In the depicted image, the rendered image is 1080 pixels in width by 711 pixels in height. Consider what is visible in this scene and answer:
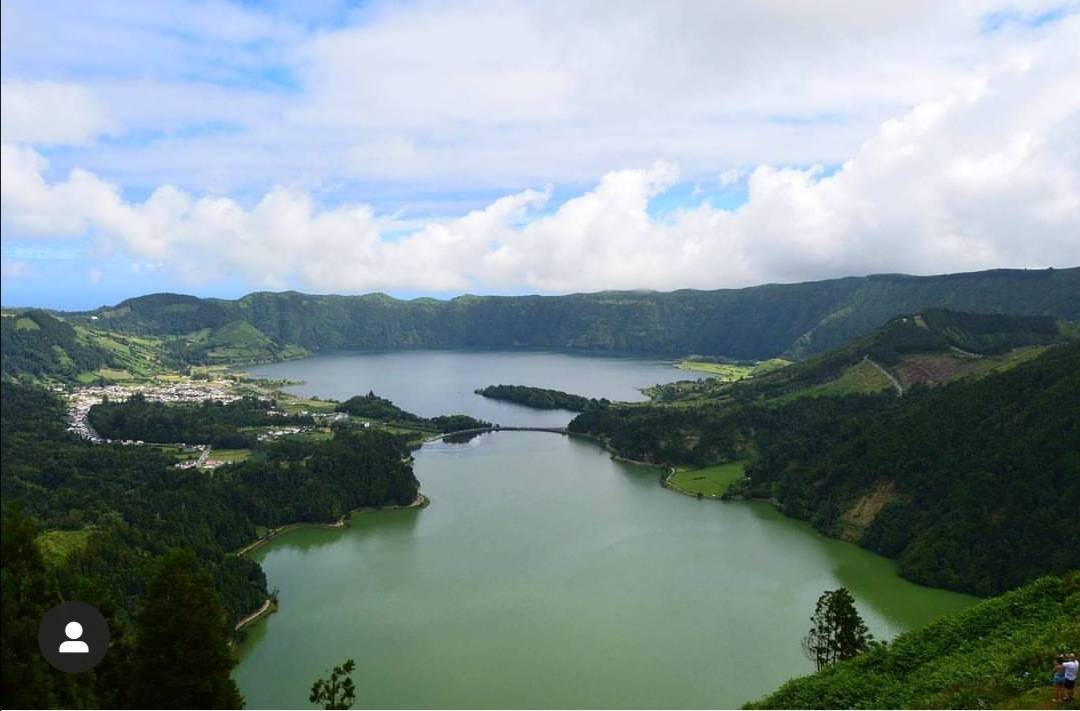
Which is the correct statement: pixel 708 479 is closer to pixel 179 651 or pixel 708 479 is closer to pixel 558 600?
pixel 558 600

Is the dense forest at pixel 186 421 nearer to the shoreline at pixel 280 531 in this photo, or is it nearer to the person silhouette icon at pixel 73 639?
the shoreline at pixel 280 531

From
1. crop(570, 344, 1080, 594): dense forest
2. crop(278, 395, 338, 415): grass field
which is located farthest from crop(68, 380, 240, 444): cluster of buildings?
crop(570, 344, 1080, 594): dense forest

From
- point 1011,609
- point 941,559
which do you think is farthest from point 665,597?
point 1011,609

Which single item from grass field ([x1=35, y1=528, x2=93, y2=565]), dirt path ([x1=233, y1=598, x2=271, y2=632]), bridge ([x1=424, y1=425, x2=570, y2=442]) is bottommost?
dirt path ([x1=233, y1=598, x2=271, y2=632])

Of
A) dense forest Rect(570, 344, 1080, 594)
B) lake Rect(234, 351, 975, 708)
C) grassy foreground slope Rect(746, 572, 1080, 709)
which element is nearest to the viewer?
grassy foreground slope Rect(746, 572, 1080, 709)

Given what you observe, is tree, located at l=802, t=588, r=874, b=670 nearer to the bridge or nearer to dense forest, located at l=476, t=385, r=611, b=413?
the bridge

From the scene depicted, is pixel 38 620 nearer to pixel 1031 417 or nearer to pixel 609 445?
pixel 1031 417
